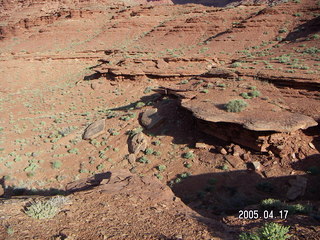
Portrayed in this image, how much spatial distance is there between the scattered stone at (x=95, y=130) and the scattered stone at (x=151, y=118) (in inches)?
90.6

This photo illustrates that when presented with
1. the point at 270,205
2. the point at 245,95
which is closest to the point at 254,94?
the point at 245,95

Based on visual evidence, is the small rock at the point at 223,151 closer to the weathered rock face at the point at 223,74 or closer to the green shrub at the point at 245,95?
the green shrub at the point at 245,95

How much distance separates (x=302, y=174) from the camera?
6.91 meters

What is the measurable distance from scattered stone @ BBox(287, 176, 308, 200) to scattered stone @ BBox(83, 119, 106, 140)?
864 cm

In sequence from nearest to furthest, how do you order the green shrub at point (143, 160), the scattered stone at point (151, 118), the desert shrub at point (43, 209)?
the desert shrub at point (43, 209), the green shrub at point (143, 160), the scattered stone at point (151, 118)

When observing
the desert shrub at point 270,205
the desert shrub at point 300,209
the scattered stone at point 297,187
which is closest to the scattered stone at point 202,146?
the scattered stone at point 297,187

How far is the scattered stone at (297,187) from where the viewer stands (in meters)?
6.20

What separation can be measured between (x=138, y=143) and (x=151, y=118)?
65.1 inches

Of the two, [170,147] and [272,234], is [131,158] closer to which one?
[170,147]

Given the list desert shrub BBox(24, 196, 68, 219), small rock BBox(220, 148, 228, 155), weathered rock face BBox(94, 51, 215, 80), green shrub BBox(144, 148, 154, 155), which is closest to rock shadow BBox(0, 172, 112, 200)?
green shrub BBox(144, 148, 154, 155)

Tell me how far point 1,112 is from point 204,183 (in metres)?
17.1

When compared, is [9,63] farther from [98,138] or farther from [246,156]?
[246,156]

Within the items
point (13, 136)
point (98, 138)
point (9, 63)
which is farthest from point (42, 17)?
point (98, 138)

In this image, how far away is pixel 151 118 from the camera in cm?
1096
